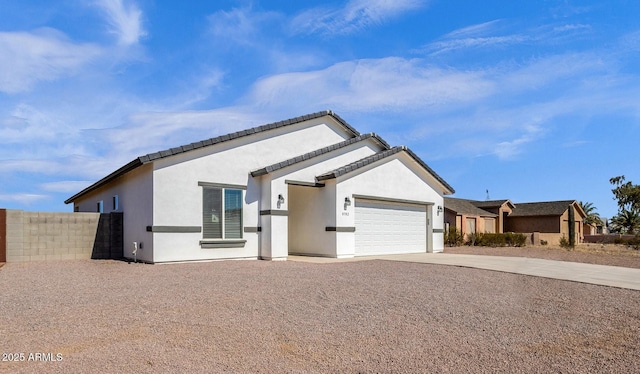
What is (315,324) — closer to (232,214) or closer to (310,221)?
(232,214)

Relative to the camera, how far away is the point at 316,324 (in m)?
6.57

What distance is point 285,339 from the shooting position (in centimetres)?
580

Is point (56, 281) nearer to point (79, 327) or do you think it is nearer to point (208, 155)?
point (79, 327)

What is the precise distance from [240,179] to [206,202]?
1542 millimetres

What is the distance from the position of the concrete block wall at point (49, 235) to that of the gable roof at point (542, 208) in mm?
40591

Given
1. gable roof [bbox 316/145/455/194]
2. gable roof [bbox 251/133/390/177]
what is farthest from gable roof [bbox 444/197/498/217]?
gable roof [bbox 251/133/390/177]


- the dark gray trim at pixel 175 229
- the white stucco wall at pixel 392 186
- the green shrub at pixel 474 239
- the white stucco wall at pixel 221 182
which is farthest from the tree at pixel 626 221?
the dark gray trim at pixel 175 229

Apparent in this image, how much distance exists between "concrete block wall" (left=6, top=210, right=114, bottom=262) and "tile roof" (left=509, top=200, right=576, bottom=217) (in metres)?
40.6

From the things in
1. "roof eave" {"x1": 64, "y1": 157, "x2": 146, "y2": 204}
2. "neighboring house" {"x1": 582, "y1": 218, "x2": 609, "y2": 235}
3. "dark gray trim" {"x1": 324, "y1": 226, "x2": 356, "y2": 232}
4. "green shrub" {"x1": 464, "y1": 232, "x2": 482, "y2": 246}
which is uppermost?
"roof eave" {"x1": 64, "y1": 157, "x2": 146, "y2": 204}

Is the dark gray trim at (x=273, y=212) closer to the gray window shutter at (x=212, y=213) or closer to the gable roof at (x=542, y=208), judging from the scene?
the gray window shutter at (x=212, y=213)

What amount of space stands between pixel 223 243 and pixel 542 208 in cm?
3923

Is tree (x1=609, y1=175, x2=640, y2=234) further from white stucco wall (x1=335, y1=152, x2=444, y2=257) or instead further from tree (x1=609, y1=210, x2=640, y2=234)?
white stucco wall (x1=335, y1=152, x2=444, y2=257)

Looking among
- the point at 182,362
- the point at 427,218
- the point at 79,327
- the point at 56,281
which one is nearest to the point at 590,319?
the point at 182,362

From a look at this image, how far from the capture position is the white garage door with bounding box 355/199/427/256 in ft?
59.5
